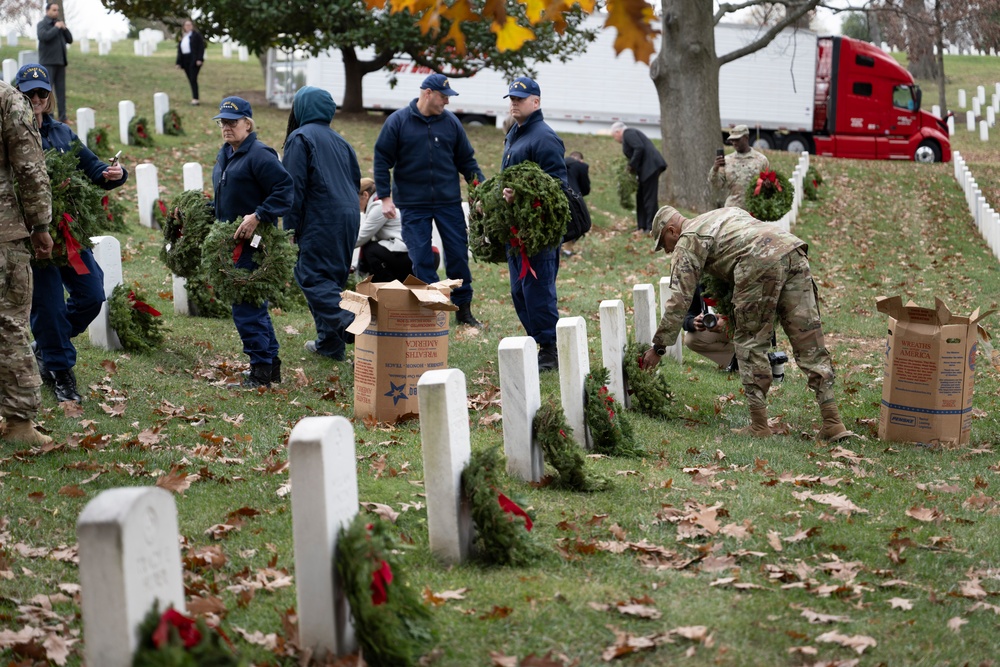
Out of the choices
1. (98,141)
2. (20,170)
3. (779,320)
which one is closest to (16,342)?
(20,170)

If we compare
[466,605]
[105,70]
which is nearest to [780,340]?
[466,605]

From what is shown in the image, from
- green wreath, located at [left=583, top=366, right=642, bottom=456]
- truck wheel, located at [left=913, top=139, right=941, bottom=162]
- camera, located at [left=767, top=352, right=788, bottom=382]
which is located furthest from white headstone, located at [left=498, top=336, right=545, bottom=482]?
truck wheel, located at [left=913, top=139, right=941, bottom=162]

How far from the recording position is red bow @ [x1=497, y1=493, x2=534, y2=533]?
4980 mm

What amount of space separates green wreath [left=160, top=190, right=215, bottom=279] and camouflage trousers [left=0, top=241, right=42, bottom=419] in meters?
2.29

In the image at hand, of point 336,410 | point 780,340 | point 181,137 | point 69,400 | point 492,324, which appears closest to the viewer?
point 69,400

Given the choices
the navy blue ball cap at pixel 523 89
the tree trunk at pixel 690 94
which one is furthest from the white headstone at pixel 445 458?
the tree trunk at pixel 690 94

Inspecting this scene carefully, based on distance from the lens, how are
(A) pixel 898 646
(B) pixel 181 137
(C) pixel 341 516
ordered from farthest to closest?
(B) pixel 181 137, (A) pixel 898 646, (C) pixel 341 516

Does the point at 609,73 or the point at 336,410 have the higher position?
the point at 609,73

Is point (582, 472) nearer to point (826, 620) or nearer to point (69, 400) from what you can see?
point (826, 620)

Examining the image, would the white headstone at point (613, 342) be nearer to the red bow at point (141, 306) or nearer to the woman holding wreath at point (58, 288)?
the woman holding wreath at point (58, 288)

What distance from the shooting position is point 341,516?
3953 mm

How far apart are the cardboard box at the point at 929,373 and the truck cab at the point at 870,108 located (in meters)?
28.9

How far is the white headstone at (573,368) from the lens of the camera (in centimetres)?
686

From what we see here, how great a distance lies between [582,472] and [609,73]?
3031 cm
